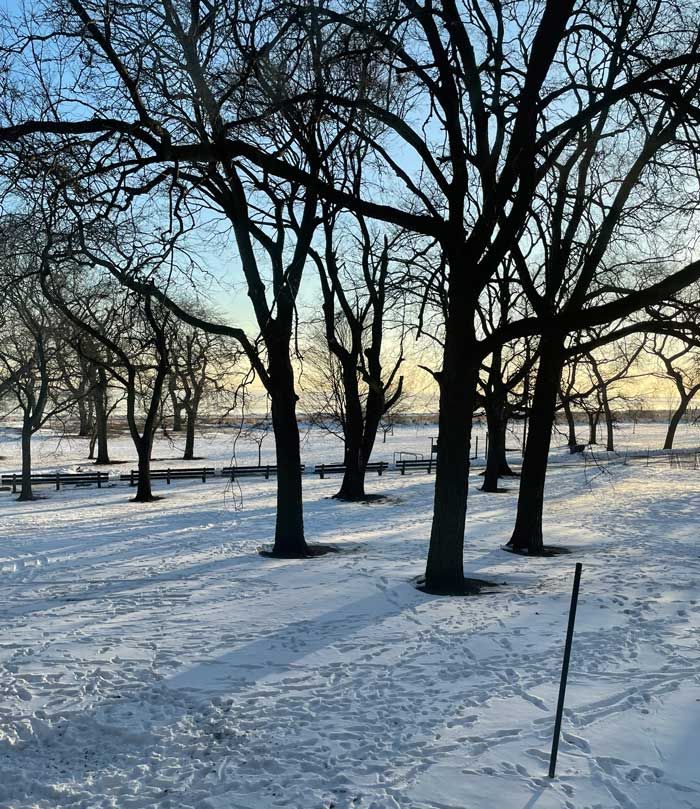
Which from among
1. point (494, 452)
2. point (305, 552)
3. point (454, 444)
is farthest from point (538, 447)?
point (494, 452)

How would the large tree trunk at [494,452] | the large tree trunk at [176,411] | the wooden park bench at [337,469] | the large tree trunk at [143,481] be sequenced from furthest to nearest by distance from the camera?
the large tree trunk at [176,411], the wooden park bench at [337,469], the large tree trunk at [494,452], the large tree trunk at [143,481]

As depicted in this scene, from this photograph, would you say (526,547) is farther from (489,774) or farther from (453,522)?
(489,774)

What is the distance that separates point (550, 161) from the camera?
1091cm

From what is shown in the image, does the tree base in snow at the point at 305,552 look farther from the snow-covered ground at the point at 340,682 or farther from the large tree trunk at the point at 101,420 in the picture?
the large tree trunk at the point at 101,420

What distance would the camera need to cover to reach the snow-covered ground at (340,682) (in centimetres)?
480

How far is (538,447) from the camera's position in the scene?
42.9ft

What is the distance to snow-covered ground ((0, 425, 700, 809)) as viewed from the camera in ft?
15.8

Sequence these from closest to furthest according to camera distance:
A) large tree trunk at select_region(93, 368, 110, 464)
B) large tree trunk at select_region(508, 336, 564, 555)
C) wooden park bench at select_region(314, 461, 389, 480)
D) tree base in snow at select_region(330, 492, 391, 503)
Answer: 1. large tree trunk at select_region(508, 336, 564, 555)
2. tree base in snow at select_region(330, 492, 391, 503)
3. wooden park bench at select_region(314, 461, 389, 480)
4. large tree trunk at select_region(93, 368, 110, 464)

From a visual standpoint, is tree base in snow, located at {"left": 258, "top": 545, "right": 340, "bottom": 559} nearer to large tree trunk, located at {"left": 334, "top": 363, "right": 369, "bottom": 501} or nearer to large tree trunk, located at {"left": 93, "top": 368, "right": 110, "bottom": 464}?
large tree trunk, located at {"left": 334, "top": 363, "right": 369, "bottom": 501}

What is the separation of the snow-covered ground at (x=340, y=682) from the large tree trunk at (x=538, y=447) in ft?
2.07

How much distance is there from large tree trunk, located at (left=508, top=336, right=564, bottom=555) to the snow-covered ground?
632 millimetres

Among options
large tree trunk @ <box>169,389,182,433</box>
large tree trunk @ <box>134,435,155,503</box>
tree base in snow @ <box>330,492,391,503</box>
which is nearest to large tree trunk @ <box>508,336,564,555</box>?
tree base in snow @ <box>330,492,391,503</box>

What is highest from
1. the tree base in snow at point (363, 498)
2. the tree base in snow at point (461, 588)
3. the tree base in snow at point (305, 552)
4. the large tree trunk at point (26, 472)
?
the large tree trunk at point (26, 472)

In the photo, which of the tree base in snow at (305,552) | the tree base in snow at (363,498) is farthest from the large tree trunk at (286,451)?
the tree base in snow at (363,498)
